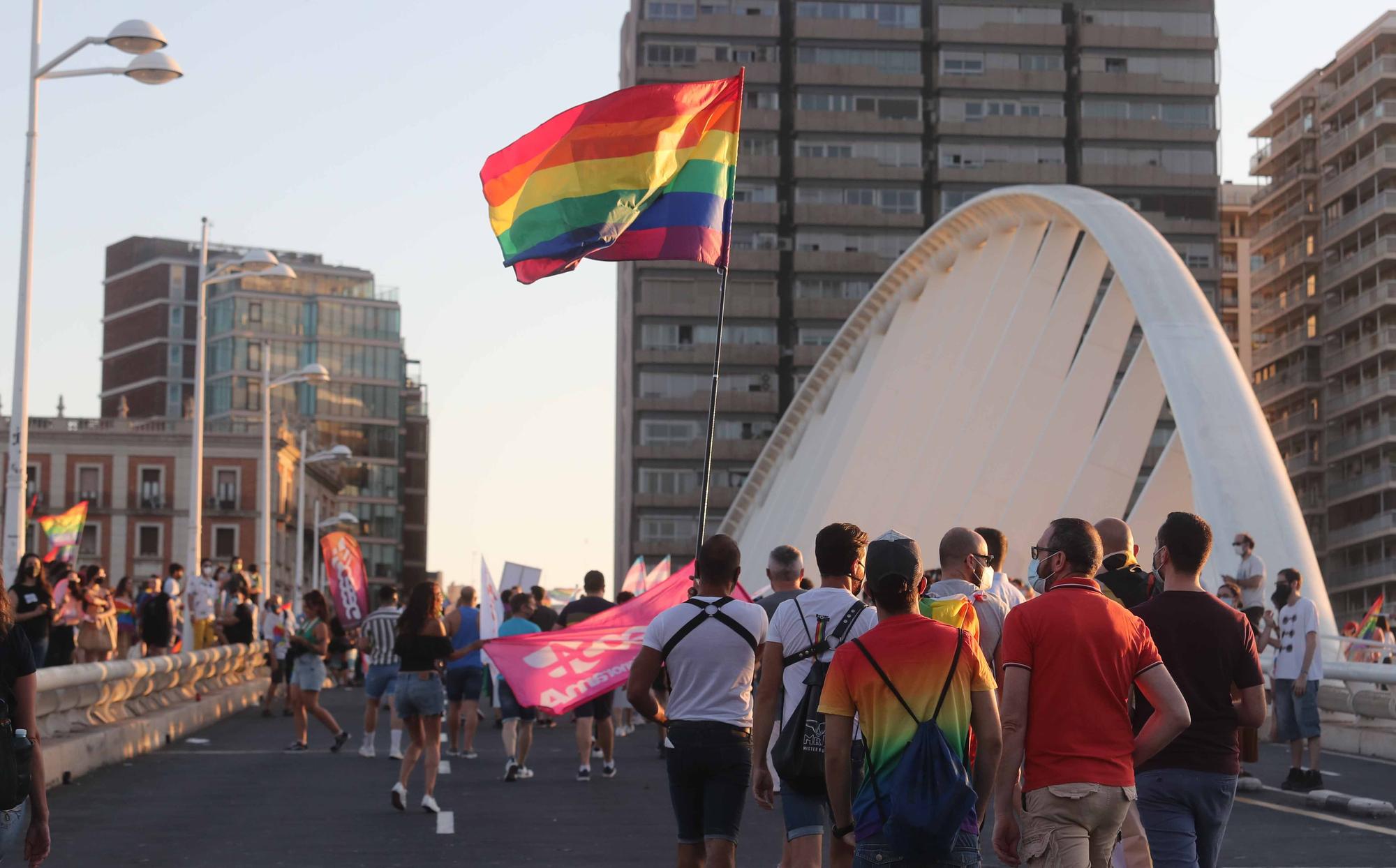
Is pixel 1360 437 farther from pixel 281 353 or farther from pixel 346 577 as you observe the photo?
pixel 346 577

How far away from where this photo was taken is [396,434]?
13312 centimetres

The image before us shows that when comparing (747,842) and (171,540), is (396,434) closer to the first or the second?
(171,540)

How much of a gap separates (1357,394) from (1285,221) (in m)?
13.0

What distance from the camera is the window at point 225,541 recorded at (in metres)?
99.5

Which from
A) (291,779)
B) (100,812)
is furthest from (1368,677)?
(100,812)

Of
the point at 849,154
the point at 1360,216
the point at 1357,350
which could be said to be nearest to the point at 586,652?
the point at 1357,350

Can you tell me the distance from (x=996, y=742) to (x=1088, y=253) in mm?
34700

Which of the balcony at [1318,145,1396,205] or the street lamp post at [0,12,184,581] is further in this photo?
the balcony at [1318,145,1396,205]

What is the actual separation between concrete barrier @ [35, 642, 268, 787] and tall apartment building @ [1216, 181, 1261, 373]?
8664cm

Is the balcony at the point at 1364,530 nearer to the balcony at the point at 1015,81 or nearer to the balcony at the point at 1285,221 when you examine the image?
the balcony at the point at 1285,221

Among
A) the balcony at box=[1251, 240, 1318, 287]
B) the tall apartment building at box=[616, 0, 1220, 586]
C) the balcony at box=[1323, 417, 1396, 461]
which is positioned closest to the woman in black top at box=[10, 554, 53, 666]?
the tall apartment building at box=[616, 0, 1220, 586]

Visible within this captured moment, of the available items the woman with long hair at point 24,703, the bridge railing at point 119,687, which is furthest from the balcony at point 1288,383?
the woman with long hair at point 24,703

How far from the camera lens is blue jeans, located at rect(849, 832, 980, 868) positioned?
6.17 m

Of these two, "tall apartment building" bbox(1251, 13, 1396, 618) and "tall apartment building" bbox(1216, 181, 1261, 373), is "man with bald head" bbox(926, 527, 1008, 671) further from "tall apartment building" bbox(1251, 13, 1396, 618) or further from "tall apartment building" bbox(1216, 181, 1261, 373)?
"tall apartment building" bbox(1216, 181, 1261, 373)
